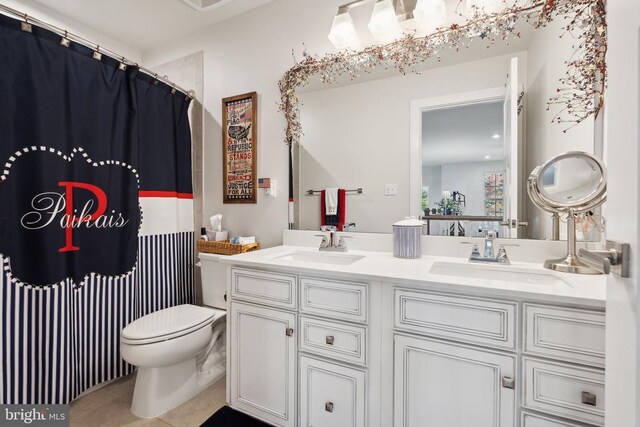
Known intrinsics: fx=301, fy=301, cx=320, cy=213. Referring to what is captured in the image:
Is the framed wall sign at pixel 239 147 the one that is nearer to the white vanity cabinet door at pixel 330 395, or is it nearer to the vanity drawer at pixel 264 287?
the vanity drawer at pixel 264 287

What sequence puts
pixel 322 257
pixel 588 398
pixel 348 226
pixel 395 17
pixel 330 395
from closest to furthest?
pixel 588 398, pixel 330 395, pixel 395 17, pixel 322 257, pixel 348 226

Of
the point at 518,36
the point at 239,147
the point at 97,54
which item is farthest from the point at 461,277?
the point at 97,54

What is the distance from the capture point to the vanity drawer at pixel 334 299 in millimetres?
1189

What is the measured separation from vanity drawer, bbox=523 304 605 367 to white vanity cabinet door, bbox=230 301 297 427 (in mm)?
A: 877

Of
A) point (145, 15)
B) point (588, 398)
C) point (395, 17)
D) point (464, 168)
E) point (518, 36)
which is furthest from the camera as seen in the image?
point (145, 15)

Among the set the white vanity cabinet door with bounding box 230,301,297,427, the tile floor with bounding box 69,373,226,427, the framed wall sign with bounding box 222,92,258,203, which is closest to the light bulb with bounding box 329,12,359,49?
the framed wall sign with bounding box 222,92,258,203

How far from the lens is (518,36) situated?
53.9 inches

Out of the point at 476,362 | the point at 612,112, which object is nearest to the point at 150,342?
the point at 476,362

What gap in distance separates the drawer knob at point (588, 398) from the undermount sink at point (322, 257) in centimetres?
93

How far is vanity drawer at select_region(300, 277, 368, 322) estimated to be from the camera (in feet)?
3.90

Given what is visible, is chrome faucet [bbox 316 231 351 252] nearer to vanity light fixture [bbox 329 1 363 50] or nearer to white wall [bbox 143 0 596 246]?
white wall [bbox 143 0 596 246]

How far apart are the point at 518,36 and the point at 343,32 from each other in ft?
2.82

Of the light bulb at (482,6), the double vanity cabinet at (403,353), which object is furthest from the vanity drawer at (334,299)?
the light bulb at (482,6)

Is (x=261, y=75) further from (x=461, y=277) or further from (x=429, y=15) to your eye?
(x=461, y=277)
